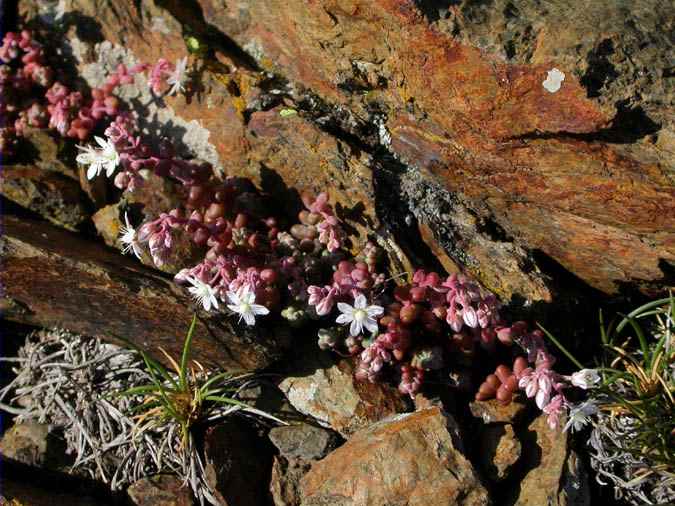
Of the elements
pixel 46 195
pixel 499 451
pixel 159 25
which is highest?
pixel 159 25

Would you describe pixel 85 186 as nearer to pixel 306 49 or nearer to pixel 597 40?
pixel 306 49

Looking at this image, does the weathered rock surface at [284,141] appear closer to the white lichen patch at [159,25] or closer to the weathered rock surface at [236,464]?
the white lichen patch at [159,25]

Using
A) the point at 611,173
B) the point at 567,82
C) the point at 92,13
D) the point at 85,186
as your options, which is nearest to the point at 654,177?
the point at 611,173

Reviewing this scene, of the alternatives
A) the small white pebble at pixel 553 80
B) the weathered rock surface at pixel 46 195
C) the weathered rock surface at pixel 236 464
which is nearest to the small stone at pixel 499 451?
the weathered rock surface at pixel 236 464

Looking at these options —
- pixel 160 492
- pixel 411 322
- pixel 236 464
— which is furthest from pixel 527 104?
pixel 160 492

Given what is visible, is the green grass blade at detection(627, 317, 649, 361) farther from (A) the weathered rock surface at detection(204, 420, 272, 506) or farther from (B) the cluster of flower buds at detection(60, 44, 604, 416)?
(A) the weathered rock surface at detection(204, 420, 272, 506)

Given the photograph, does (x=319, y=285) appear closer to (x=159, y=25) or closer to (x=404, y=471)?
(x=404, y=471)
